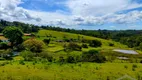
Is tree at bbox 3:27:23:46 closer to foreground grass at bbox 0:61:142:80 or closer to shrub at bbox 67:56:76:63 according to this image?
shrub at bbox 67:56:76:63

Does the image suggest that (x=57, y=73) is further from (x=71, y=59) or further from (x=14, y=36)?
(x=14, y=36)

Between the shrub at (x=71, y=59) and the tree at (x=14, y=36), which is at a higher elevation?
the tree at (x=14, y=36)

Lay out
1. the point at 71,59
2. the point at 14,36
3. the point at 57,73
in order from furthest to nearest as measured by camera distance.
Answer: the point at 14,36
the point at 71,59
the point at 57,73

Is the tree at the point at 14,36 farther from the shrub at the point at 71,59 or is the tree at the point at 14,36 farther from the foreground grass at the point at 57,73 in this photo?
the foreground grass at the point at 57,73

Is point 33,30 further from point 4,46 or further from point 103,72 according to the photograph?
point 103,72

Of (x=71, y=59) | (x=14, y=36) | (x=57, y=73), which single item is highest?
(x=14, y=36)

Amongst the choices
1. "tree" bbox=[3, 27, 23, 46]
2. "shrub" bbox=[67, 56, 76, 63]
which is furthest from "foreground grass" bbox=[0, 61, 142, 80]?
"tree" bbox=[3, 27, 23, 46]

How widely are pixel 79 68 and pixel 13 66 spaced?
536 inches

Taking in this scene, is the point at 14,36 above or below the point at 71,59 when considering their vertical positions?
above

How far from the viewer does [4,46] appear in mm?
93312

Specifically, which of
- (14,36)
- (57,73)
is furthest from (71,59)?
(14,36)

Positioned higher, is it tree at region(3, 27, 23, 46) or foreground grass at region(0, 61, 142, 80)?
tree at region(3, 27, 23, 46)

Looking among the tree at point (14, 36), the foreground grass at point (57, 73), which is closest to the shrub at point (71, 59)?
the foreground grass at point (57, 73)

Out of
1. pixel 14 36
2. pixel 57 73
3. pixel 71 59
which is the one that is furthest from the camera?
pixel 14 36
